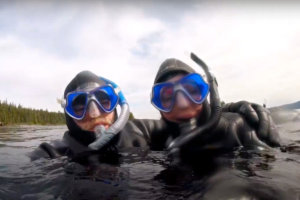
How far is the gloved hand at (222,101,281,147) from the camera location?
116 inches

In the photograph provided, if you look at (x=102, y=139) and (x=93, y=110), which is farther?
(x=93, y=110)

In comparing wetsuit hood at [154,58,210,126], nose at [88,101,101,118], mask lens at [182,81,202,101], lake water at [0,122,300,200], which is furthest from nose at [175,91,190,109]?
nose at [88,101,101,118]

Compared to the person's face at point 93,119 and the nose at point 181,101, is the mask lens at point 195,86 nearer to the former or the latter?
Result: the nose at point 181,101

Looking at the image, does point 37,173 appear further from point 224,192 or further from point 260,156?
point 260,156

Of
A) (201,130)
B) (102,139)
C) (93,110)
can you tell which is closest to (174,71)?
(201,130)

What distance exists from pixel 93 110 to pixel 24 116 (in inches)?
1091

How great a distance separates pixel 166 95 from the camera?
3.29 m

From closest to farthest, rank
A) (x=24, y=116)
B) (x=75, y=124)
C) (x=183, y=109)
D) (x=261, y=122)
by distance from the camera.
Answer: (x=261, y=122) < (x=183, y=109) < (x=75, y=124) < (x=24, y=116)

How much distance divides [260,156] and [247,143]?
1.35 feet

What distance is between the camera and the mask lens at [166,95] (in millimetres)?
3243

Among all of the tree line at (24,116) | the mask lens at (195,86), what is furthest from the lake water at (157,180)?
the tree line at (24,116)

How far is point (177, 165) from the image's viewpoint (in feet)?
8.02

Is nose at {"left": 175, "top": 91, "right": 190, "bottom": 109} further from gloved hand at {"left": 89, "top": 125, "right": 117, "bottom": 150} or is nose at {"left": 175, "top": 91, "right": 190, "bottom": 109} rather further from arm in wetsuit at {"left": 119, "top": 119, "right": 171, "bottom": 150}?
gloved hand at {"left": 89, "top": 125, "right": 117, "bottom": 150}

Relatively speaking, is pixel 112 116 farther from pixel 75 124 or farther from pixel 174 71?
pixel 174 71
